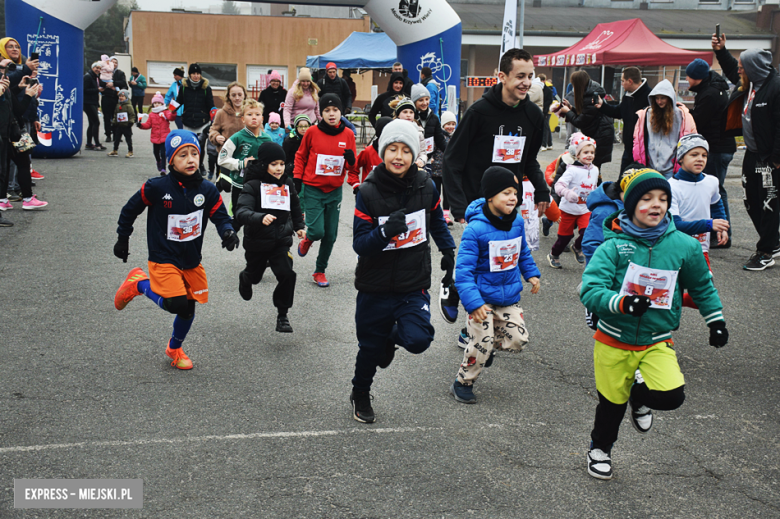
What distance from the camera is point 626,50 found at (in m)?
22.9

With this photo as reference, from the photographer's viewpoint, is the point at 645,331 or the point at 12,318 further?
the point at 12,318

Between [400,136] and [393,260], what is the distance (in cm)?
73

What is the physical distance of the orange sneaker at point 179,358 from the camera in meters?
5.23

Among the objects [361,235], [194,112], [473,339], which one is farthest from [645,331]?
[194,112]

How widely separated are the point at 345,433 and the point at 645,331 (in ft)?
5.90

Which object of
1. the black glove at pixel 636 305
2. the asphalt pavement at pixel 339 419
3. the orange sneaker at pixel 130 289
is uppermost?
the black glove at pixel 636 305

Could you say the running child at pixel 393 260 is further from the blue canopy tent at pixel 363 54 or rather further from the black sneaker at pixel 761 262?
the blue canopy tent at pixel 363 54

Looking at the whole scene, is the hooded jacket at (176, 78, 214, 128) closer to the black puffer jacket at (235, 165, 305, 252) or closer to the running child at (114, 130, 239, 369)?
the black puffer jacket at (235, 165, 305, 252)

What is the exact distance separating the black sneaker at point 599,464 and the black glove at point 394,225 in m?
1.56

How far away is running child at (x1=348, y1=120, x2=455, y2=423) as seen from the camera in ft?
13.6

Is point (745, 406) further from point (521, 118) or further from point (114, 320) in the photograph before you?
point (114, 320)

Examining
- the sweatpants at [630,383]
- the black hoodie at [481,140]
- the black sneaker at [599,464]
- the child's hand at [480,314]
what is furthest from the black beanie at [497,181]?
the black sneaker at [599,464]

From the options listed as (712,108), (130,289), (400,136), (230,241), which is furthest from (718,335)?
(712,108)

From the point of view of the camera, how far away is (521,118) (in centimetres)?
555
